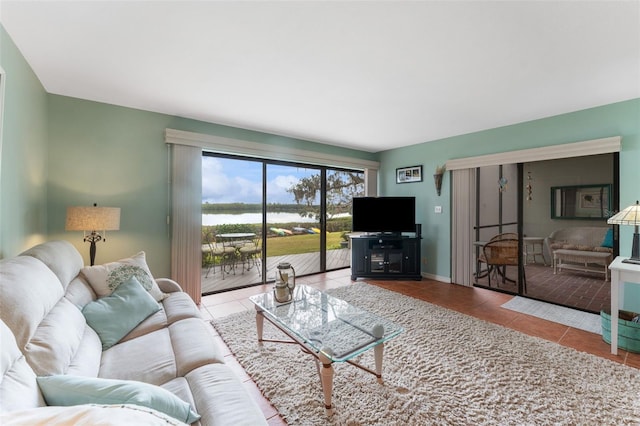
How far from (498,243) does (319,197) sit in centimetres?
288

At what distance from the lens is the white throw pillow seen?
201cm

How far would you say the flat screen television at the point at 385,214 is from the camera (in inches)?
180

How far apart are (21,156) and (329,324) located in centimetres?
264

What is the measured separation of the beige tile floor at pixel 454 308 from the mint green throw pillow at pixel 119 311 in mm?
772

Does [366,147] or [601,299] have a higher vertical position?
[366,147]

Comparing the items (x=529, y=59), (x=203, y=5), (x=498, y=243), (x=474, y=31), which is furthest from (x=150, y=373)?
(x=498, y=243)

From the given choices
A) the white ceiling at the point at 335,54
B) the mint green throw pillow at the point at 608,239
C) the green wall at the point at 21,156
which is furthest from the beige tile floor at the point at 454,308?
→ the white ceiling at the point at 335,54

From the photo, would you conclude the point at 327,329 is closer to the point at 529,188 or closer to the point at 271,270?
the point at 271,270

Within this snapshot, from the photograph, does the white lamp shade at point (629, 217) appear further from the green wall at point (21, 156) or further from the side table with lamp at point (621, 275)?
the green wall at point (21, 156)

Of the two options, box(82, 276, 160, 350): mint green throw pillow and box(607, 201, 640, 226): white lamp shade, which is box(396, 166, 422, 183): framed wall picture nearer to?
box(607, 201, 640, 226): white lamp shade

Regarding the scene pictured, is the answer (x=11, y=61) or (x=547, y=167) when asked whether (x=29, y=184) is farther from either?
(x=547, y=167)

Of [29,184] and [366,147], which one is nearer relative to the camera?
[29,184]

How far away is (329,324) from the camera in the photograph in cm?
202

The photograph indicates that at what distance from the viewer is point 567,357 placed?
220 cm
